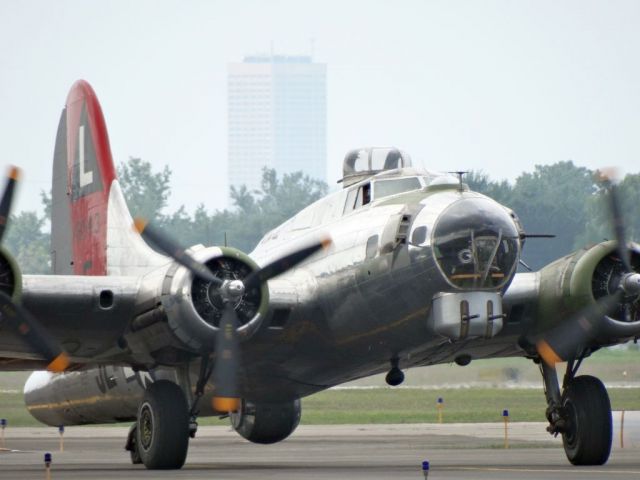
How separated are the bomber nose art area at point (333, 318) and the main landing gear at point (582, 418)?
0.02 m

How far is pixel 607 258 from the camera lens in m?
22.9

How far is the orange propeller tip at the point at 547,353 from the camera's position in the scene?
23547mm

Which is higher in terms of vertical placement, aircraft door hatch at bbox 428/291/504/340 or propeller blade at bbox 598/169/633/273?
propeller blade at bbox 598/169/633/273

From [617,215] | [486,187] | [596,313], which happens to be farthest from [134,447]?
[486,187]

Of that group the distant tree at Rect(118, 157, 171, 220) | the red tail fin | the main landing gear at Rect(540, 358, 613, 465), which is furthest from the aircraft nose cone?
the distant tree at Rect(118, 157, 171, 220)

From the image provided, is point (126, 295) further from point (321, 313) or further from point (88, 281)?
point (321, 313)

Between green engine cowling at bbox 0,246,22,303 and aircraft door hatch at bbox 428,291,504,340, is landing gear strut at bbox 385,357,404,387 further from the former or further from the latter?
green engine cowling at bbox 0,246,22,303

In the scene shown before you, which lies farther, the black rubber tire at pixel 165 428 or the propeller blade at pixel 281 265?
the black rubber tire at pixel 165 428

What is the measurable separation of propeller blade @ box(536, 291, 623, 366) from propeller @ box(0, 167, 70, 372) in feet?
25.2

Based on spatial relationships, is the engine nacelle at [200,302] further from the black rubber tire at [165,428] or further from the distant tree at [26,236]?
the distant tree at [26,236]

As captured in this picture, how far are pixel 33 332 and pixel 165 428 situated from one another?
8.24ft

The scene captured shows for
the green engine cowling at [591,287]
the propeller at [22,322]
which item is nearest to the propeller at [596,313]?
the green engine cowling at [591,287]

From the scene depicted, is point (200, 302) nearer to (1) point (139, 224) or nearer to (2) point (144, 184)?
(1) point (139, 224)

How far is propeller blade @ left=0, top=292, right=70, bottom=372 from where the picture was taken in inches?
829
